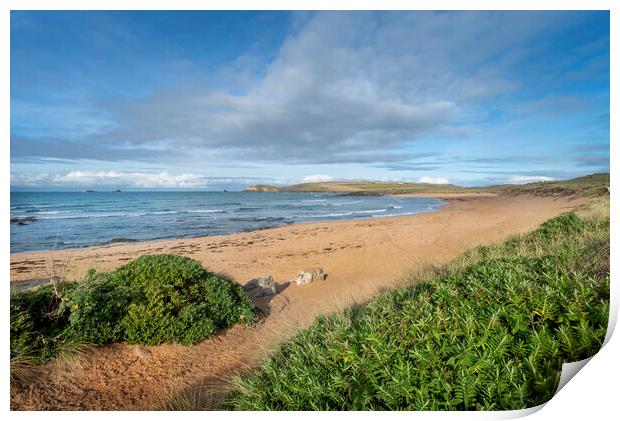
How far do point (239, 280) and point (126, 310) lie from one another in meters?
3.52

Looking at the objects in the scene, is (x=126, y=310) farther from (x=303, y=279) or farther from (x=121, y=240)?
(x=121, y=240)

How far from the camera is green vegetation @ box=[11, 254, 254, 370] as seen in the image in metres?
3.12

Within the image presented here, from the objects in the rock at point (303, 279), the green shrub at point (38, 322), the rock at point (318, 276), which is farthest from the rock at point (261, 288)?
the green shrub at point (38, 322)

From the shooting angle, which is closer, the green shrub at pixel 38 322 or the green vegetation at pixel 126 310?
the green shrub at pixel 38 322

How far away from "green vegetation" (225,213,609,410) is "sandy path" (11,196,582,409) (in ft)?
3.19

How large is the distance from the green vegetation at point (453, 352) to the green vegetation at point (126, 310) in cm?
148

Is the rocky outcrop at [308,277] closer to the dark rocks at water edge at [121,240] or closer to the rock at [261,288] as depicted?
the rock at [261,288]

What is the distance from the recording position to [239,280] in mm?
7129

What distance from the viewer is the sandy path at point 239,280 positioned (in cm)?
289

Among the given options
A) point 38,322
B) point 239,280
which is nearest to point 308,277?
point 239,280

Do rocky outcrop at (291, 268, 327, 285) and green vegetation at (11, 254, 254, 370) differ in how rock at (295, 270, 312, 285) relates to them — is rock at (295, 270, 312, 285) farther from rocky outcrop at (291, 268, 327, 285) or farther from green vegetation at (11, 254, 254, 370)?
green vegetation at (11, 254, 254, 370)

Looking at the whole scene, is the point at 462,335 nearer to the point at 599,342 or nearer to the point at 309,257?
the point at 599,342

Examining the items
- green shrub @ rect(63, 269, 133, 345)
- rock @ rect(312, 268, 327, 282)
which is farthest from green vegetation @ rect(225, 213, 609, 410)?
rock @ rect(312, 268, 327, 282)

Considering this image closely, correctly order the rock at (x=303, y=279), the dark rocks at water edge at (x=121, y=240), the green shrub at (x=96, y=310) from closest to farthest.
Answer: the green shrub at (x=96, y=310) < the rock at (x=303, y=279) < the dark rocks at water edge at (x=121, y=240)
